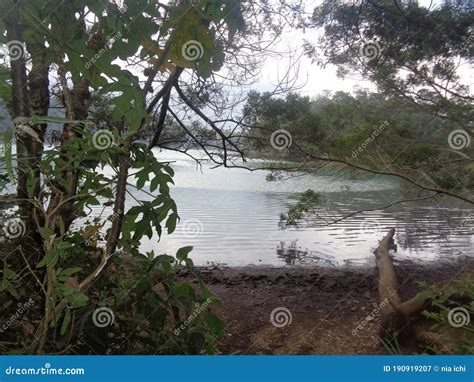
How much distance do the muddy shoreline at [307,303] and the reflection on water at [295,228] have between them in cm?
19

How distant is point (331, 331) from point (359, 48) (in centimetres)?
171

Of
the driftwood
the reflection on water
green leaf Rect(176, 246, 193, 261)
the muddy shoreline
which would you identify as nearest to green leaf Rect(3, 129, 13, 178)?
green leaf Rect(176, 246, 193, 261)

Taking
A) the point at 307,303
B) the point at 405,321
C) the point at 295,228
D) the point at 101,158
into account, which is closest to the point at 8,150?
the point at 101,158

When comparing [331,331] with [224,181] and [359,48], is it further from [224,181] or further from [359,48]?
[359,48]

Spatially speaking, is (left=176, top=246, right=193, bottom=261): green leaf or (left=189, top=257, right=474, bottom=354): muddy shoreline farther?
(left=189, top=257, right=474, bottom=354): muddy shoreline

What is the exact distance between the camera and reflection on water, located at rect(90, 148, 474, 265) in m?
2.35

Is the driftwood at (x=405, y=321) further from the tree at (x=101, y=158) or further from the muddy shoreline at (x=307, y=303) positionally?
the tree at (x=101, y=158)

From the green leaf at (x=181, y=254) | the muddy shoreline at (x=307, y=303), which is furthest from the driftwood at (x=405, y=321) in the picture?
the green leaf at (x=181, y=254)

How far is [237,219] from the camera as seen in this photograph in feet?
10.3

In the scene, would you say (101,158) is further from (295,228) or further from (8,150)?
(295,228)

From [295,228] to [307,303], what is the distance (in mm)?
610

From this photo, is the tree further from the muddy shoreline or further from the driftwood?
the driftwood

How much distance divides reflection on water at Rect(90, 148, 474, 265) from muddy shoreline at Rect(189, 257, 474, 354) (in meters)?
0.19

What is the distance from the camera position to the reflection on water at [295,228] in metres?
2.35
